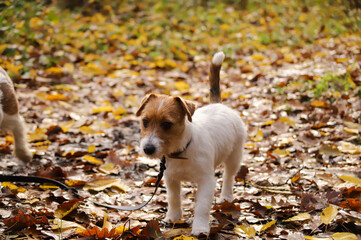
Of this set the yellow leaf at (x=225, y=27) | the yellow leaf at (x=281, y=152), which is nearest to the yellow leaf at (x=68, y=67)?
the yellow leaf at (x=281, y=152)

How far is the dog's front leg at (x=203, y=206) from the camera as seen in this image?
3.32 m

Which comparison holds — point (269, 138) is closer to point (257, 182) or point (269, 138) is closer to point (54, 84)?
point (257, 182)

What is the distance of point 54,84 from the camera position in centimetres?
823

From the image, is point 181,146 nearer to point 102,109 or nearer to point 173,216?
point 173,216

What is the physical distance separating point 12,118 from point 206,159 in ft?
9.55

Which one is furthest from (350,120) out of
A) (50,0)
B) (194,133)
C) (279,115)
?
(50,0)

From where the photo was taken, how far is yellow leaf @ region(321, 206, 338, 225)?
3.18 m

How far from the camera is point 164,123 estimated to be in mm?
3348

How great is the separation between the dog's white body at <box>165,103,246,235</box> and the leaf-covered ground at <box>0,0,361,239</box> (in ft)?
0.59

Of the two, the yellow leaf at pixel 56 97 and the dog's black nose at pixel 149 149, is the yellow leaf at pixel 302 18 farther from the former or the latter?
the dog's black nose at pixel 149 149

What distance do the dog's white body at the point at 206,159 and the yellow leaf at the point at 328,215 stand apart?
923 mm

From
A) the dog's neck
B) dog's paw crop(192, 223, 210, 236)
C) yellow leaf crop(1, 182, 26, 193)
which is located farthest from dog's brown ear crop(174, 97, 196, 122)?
yellow leaf crop(1, 182, 26, 193)

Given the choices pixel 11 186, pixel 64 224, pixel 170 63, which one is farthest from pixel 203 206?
pixel 170 63

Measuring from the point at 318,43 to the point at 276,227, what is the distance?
8.35 meters
